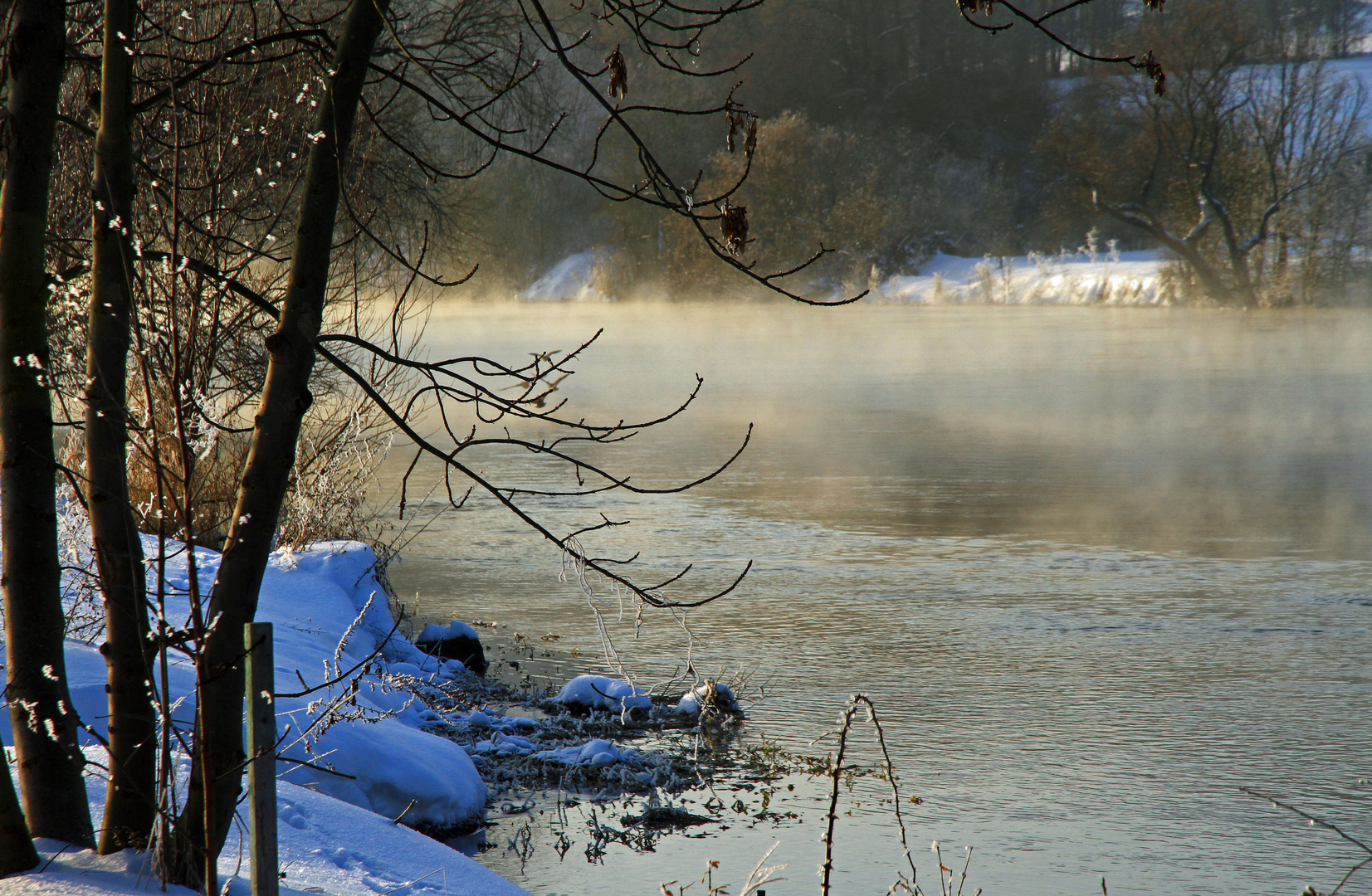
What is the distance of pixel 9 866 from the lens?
3.24 meters

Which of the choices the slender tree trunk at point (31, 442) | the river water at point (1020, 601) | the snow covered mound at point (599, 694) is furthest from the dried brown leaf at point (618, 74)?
the snow covered mound at point (599, 694)

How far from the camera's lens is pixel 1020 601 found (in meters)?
9.95

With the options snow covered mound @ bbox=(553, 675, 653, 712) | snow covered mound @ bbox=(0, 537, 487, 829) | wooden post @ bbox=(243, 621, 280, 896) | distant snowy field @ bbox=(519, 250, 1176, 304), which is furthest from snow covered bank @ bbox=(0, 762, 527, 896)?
distant snowy field @ bbox=(519, 250, 1176, 304)

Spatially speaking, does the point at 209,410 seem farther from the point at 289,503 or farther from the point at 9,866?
the point at 289,503

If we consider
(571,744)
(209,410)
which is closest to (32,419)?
(209,410)

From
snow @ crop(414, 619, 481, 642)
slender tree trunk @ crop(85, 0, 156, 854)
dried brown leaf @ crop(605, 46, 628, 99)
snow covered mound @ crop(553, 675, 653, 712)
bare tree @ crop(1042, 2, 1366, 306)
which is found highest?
bare tree @ crop(1042, 2, 1366, 306)

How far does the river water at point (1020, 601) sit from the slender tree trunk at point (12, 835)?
2543 mm

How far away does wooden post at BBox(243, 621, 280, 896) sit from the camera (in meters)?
3.14

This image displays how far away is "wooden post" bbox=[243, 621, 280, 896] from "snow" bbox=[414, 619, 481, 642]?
5.44 m

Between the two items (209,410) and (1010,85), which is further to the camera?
(1010,85)

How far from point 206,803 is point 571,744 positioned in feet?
13.7

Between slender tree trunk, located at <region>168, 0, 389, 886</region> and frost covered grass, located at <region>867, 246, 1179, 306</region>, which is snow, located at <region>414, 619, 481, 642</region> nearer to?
slender tree trunk, located at <region>168, 0, 389, 886</region>

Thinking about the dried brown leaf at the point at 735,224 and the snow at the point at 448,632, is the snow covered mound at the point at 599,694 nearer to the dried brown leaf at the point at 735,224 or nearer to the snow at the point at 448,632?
the snow at the point at 448,632

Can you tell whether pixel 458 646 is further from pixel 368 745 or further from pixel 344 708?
pixel 344 708
